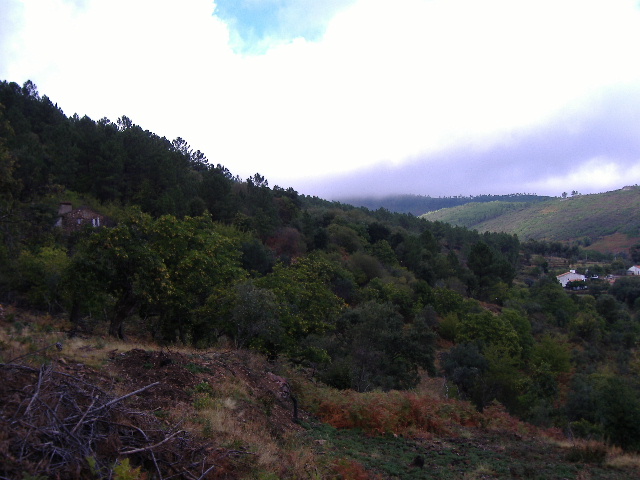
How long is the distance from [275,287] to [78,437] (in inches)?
606

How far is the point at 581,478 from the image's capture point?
8.40 m

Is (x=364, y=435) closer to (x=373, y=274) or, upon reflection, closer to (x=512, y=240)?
(x=373, y=274)

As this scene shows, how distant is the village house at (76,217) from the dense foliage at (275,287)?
2.07ft

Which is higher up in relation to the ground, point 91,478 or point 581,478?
point 91,478

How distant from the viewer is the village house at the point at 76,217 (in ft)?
109

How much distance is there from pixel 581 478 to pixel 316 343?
11420mm

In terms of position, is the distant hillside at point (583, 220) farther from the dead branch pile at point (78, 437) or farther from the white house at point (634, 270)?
the dead branch pile at point (78, 437)

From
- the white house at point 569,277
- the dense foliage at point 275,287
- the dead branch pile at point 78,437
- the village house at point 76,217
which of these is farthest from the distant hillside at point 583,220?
the dead branch pile at point 78,437

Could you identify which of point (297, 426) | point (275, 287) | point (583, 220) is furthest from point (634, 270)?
point (297, 426)

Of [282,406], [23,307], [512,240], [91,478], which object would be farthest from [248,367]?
[512,240]

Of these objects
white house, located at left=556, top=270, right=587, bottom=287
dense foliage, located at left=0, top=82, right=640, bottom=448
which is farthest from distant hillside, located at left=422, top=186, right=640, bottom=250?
dense foliage, located at left=0, top=82, right=640, bottom=448

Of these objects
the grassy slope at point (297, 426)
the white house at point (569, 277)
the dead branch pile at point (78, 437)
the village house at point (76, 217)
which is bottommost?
the white house at point (569, 277)

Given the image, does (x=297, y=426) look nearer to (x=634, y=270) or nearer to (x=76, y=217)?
(x=76, y=217)

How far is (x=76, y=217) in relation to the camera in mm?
34062
